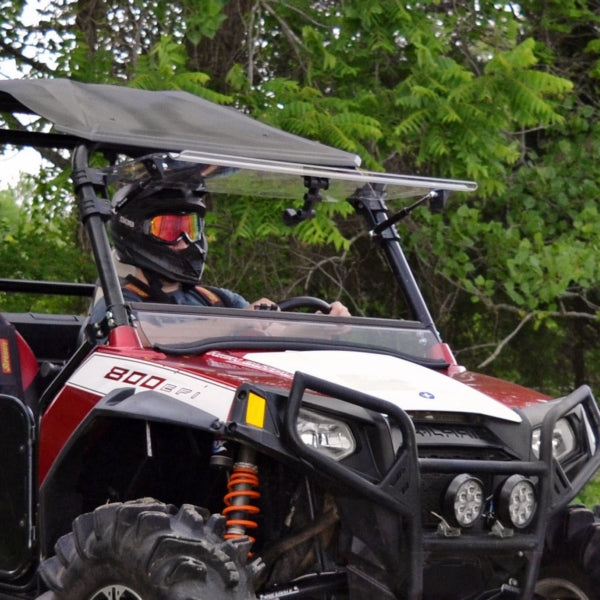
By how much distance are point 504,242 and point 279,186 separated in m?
4.61

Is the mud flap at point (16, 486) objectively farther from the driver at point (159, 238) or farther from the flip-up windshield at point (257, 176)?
the flip-up windshield at point (257, 176)

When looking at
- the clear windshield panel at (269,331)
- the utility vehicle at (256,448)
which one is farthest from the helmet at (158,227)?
the clear windshield panel at (269,331)

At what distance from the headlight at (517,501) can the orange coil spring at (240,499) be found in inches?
29.4

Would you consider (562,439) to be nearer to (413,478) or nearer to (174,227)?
(413,478)

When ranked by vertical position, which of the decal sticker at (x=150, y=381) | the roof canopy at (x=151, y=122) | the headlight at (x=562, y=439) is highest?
the roof canopy at (x=151, y=122)

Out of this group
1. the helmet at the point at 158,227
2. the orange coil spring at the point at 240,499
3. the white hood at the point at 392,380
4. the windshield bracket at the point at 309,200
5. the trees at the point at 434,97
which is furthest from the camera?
the trees at the point at 434,97

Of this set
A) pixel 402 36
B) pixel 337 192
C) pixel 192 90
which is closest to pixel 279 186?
pixel 337 192

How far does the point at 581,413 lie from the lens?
4785mm

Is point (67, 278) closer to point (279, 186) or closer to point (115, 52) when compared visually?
point (115, 52)

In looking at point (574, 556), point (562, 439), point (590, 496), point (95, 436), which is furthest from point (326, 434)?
point (590, 496)

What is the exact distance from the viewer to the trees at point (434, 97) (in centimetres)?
866

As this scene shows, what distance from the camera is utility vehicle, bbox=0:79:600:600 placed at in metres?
4.01

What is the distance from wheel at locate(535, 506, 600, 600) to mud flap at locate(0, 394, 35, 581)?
5.83 ft

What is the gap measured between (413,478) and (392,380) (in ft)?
1.76
